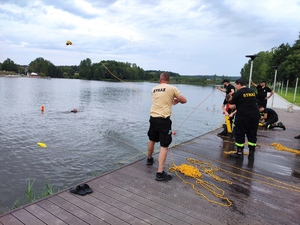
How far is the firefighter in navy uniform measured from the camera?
18.8 feet

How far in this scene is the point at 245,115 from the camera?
577 cm

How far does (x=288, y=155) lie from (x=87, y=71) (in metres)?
99.3

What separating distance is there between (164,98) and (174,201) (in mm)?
1780

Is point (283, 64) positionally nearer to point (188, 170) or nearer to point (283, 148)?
point (283, 148)

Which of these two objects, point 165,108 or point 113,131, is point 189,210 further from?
point 113,131

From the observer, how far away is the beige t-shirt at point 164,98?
4406mm

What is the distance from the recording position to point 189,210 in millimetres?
3400

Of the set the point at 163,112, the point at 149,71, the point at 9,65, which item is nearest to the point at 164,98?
the point at 163,112

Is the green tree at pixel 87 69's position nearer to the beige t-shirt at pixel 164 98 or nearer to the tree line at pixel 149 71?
the tree line at pixel 149 71

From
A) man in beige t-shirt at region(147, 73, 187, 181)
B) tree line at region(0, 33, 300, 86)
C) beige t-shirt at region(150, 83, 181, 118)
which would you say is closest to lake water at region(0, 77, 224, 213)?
man in beige t-shirt at region(147, 73, 187, 181)

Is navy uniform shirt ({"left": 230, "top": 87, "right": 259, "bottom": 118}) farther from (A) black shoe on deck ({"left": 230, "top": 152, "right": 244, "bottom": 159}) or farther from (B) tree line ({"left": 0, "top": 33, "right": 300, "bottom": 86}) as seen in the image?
(B) tree line ({"left": 0, "top": 33, "right": 300, "bottom": 86})

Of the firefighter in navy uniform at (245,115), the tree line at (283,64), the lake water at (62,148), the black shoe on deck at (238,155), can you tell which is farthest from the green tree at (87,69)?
the black shoe on deck at (238,155)

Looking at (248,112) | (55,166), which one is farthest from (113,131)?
(248,112)

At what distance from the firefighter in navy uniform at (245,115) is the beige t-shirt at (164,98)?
2103 mm
